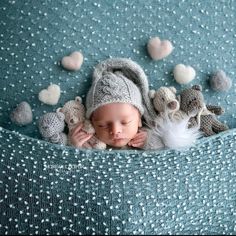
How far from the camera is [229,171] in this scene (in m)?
1.11

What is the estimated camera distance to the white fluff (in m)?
1.11

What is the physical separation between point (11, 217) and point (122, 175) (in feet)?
0.90

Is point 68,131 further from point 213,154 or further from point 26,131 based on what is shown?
point 213,154

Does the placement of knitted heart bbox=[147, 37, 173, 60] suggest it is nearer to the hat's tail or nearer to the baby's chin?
the hat's tail

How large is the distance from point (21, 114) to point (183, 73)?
0.44 metres

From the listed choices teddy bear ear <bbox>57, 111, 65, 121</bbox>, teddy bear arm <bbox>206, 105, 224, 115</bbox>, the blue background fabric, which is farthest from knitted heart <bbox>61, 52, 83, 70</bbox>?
teddy bear arm <bbox>206, 105, 224, 115</bbox>

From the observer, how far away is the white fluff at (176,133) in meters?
1.11

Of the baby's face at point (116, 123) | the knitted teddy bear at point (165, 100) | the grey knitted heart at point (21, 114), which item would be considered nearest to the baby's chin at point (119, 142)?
the baby's face at point (116, 123)

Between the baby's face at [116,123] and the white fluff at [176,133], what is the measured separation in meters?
0.07

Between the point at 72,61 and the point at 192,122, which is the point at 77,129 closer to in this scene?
the point at 72,61

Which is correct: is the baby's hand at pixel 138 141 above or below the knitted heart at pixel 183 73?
below

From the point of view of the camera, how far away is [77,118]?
1161mm

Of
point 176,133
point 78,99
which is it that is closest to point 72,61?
point 78,99

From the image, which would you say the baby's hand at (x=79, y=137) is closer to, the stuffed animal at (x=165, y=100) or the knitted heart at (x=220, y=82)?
the stuffed animal at (x=165, y=100)
